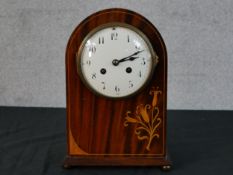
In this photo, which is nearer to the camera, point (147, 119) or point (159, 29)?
point (147, 119)

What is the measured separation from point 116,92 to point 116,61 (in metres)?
0.07

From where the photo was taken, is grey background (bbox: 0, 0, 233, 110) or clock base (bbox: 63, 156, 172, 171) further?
grey background (bbox: 0, 0, 233, 110)

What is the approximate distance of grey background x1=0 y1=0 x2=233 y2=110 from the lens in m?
1.57

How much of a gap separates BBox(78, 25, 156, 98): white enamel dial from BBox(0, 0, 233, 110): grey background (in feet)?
1.91

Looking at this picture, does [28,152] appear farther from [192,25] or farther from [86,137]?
[192,25]

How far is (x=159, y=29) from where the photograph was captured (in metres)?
1.58

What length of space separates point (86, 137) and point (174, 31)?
0.66 m

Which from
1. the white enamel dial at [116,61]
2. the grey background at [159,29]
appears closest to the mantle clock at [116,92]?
the white enamel dial at [116,61]

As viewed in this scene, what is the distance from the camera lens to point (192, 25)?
1.58m

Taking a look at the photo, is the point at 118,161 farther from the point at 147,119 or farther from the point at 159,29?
the point at 159,29

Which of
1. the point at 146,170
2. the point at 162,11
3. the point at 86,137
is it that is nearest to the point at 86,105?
the point at 86,137

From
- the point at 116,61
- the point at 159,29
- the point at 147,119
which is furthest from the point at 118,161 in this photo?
the point at 159,29

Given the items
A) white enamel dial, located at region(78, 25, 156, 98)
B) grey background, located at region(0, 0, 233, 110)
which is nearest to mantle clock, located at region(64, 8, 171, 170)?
white enamel dial, located at region(78, 25, 156, 98)

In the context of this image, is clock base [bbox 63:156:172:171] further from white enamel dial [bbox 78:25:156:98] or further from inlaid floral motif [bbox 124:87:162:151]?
white enamel dial [bbox 78:25:156:98]
